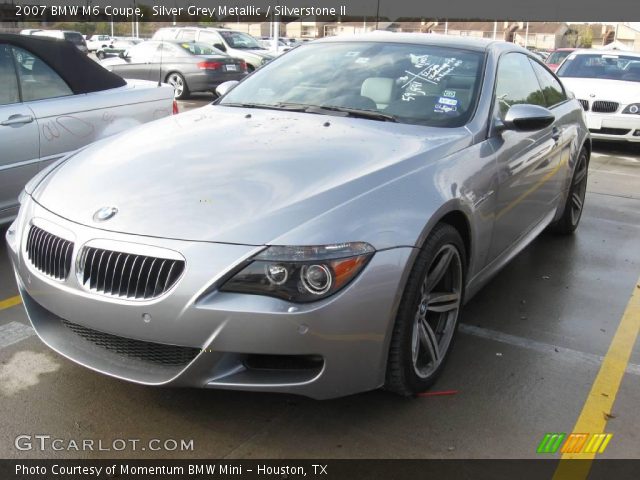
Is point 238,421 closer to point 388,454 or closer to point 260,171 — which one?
point 388,454

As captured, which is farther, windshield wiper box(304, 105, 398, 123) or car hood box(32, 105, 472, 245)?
windshield wiper box(304, 105, 398, 123)

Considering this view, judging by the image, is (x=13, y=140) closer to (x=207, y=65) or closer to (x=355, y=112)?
(x=355, y=112)

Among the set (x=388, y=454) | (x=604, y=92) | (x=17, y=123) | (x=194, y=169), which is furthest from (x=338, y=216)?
(x=604, y=92)

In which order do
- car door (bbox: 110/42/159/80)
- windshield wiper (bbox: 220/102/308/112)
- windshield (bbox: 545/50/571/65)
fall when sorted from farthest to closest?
windshield (bbox: 545/50/571/65) → car door (bbox: 110/42/159/80) → windshield wiper (bbox: 220/102/308/112)

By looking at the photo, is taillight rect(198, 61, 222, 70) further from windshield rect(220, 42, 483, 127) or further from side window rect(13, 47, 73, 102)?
windshield rect(220, 42, 483, 127)

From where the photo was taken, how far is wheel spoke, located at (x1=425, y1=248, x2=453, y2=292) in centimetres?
291

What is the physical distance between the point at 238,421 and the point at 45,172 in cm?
157

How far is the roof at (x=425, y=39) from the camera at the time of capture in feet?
13.1

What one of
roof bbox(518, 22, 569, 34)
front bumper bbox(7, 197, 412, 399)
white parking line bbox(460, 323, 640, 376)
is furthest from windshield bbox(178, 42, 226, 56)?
roof bbox(518, 22, 569, 34)

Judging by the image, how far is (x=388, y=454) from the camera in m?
2.58

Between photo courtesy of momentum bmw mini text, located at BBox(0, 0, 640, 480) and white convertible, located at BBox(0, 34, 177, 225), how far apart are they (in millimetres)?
909

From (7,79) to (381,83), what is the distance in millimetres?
2766

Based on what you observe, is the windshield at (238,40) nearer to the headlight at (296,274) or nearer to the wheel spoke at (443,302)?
the wheel spoke at (443,302)

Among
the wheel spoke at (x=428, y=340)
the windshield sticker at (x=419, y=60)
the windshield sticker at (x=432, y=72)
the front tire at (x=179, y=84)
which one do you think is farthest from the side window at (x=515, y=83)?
the front tire at (x=179, y=84)
